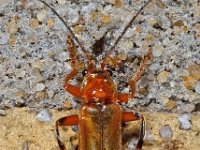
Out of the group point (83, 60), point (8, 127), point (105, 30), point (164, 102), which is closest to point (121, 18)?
point (105, 30)

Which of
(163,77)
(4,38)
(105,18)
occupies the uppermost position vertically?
(105,18)

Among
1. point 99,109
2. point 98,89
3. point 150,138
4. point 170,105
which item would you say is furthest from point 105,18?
point 150,138

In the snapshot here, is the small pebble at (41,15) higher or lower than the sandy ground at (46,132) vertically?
higher

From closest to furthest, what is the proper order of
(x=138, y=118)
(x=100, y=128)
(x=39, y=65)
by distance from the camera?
(x=138, y=118), (x=39, y=65), (x=100, y=128)

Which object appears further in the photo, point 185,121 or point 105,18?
point 105,18

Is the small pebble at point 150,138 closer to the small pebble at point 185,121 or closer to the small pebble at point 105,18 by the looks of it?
the small pebble at point 185,121

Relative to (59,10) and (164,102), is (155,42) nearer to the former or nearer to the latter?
(164,102)

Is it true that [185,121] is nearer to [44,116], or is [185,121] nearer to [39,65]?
[44,116]

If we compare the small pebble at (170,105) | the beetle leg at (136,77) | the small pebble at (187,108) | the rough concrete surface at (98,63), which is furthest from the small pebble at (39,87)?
the small pebble at (187,108)
